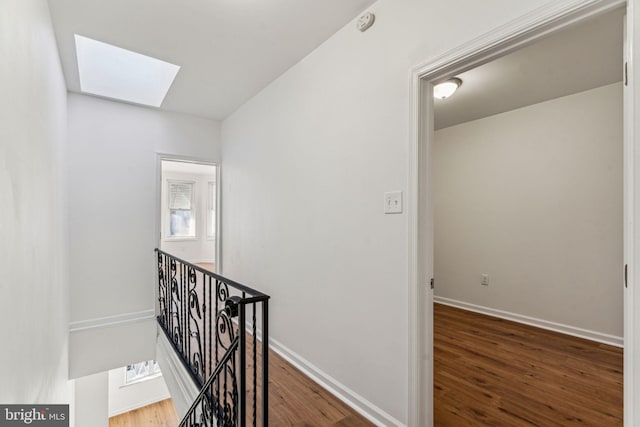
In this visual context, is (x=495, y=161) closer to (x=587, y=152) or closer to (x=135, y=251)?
(x=587, y=152)

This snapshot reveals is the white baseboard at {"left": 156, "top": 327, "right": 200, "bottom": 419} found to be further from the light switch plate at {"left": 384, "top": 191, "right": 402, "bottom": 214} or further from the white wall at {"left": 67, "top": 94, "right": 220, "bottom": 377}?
the light switch plate at {"left": 384, "top": 191, "right": 402, "bottom": 214}

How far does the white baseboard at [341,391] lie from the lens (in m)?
1.82

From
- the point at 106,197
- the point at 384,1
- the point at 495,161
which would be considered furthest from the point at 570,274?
the point at 106,197

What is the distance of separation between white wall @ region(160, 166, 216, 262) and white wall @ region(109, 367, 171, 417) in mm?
2910

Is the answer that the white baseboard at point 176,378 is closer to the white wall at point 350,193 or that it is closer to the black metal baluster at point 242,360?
the white wall at point 350,193

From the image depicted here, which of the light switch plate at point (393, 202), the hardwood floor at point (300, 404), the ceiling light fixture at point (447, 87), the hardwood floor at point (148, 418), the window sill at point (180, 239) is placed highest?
the ceiling light fixture at point (447, 87)

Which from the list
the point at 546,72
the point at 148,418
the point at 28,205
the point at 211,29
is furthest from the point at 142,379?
the point at 546,72

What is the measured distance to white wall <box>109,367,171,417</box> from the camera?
5.89 m

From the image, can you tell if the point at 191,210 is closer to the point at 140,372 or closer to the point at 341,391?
the point at 140,372

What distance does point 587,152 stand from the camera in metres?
3.14

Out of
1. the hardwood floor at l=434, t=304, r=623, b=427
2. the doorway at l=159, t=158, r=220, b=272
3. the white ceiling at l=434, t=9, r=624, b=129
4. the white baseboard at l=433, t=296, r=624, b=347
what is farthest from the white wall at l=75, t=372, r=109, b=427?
the white ceiling at l=434, t=9, r=624, b=129

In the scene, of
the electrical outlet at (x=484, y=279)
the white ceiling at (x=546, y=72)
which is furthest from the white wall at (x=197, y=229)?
the electrical outlet at (x=484, y=279)

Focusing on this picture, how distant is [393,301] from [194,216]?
7732 mm

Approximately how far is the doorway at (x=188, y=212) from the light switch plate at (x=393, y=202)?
690 cm
